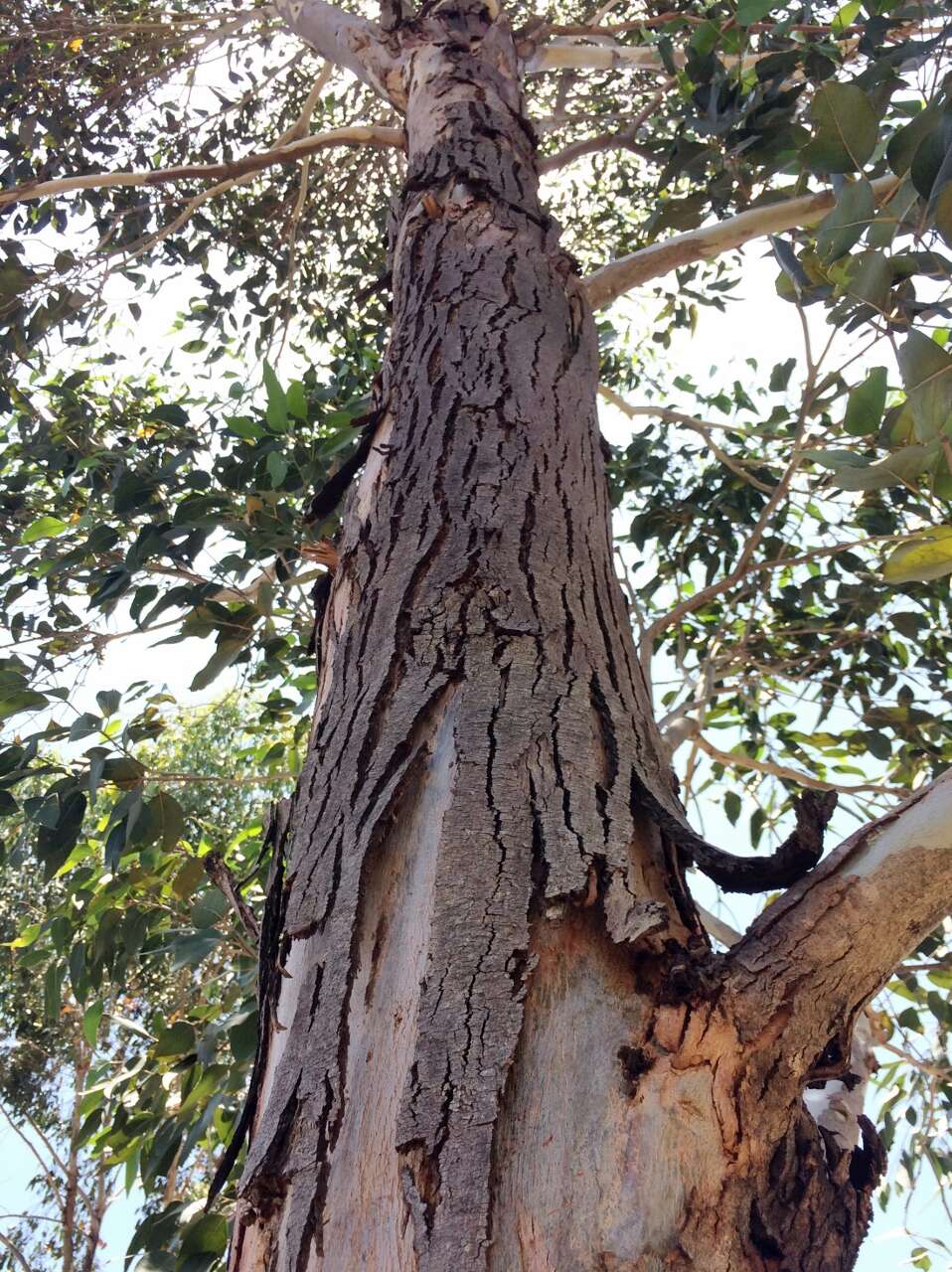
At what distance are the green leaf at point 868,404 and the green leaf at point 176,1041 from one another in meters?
1.83

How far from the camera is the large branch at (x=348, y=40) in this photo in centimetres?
299

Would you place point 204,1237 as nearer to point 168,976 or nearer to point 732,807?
point 168,976

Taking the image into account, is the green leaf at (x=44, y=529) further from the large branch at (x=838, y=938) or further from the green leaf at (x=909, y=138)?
the large branch at (x=838, y=938)

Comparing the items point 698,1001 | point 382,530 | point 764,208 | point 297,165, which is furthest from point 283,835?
point 297,165

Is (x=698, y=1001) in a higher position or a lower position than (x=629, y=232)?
lower

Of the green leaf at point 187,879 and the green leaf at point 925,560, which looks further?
the green leaf at point 187,879

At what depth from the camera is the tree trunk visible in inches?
29.1

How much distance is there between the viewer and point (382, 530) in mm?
1279

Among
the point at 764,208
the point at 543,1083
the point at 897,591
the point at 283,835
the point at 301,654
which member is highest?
the point at 764,208

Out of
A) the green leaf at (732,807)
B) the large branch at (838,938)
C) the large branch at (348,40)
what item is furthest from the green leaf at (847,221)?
the green leaf at (732,807)

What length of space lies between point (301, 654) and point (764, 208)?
1.81 m

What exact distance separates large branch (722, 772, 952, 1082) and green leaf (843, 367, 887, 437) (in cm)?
59

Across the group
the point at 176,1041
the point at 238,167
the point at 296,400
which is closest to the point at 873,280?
the point at 296,400

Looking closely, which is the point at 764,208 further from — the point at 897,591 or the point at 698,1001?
the point at 698,1001
